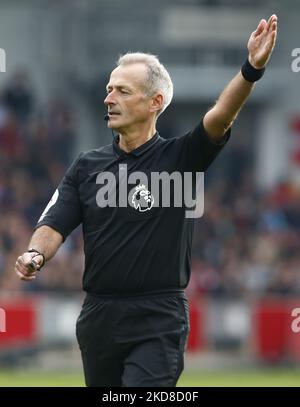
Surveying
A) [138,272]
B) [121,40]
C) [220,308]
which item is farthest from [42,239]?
[121,40]

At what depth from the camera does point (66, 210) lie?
9078 mm

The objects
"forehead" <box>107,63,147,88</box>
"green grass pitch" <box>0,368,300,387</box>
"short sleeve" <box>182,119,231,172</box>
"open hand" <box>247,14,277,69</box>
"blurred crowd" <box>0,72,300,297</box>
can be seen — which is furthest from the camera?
"blurred crowd" <box>0,72,300,297</box>

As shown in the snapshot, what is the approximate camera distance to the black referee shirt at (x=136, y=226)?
881cm

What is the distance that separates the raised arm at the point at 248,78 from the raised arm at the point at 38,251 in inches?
48.4

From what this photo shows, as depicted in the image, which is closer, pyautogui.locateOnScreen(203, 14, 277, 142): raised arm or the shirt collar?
pyautogui.locateOnScreen(203, 14, 277, 142): raised arm

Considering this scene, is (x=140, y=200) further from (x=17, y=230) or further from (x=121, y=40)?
(x=121, y=40)

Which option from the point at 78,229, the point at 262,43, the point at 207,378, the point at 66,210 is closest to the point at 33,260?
the point at 66,210

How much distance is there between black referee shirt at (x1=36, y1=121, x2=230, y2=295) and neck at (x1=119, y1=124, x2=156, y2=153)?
1.4 inches

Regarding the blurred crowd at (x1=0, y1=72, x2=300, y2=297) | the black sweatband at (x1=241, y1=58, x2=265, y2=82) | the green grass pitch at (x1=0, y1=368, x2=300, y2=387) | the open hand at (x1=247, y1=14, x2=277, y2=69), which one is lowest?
the green grass pitch at (x1=0, y1=368, x2=300, y2=387)

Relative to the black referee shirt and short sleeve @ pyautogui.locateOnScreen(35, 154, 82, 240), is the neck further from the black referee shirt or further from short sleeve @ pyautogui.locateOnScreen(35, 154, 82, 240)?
short sleeve @ pyautogui.locateOnScreen(35, 154, 82, 240)

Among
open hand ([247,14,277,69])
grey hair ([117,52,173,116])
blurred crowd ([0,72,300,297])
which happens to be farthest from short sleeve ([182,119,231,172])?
blurred crowd ([0,72,300,297])

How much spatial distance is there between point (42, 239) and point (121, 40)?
62.7 ft

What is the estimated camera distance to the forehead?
29.5 feet

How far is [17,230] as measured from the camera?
2223cm
